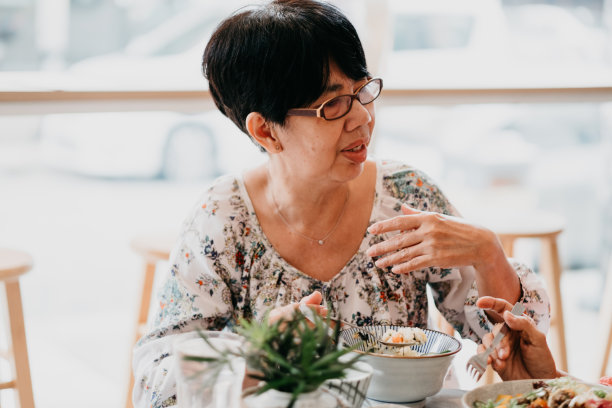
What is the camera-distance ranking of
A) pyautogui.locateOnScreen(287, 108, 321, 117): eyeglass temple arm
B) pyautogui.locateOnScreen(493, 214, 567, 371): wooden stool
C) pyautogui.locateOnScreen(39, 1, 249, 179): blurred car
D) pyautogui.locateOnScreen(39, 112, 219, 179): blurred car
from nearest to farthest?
pyautogui.locateOnScreen(287, 108, 321, 117): eyeglass temple arm → pyautogui.locateOnScreen(493, 214, 567, 371): wooden stool → pyautogui.locateOnScreen(39, 1, 249, 179): blurred car → pyautogui.locateOnScreen(39, 112, 219, 179): blurred car

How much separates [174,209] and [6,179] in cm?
103

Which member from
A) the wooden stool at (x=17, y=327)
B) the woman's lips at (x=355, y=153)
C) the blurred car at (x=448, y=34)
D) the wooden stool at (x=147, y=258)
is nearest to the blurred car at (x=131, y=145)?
the blurred car at (x=448, y=34)

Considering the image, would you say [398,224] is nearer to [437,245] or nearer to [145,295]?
[437,245]

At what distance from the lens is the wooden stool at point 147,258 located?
7.99 feet

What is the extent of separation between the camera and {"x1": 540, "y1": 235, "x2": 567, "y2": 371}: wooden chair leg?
9.08ft

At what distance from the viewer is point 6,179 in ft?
15.4

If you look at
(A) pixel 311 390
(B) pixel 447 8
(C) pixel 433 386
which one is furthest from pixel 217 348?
(B) pixel 447 8

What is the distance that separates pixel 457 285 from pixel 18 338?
1247mm

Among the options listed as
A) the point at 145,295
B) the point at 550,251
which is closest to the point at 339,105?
the point at 145,295

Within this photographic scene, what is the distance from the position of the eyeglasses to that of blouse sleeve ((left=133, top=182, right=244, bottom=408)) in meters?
0.32

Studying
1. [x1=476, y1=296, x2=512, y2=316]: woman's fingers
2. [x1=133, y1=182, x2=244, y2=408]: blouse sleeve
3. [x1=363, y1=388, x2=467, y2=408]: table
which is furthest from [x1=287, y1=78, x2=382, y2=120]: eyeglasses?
[x1=363, y1=388, x2=467, y2=408]: table

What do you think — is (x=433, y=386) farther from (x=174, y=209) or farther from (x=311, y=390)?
(x=174, y=209)

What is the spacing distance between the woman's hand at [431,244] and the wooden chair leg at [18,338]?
1174 millimetres

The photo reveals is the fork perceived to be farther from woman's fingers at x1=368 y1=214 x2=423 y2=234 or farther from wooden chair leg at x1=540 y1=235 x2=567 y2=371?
wooden chair leg at x1=540 y1=235 x2=567 y2=371
